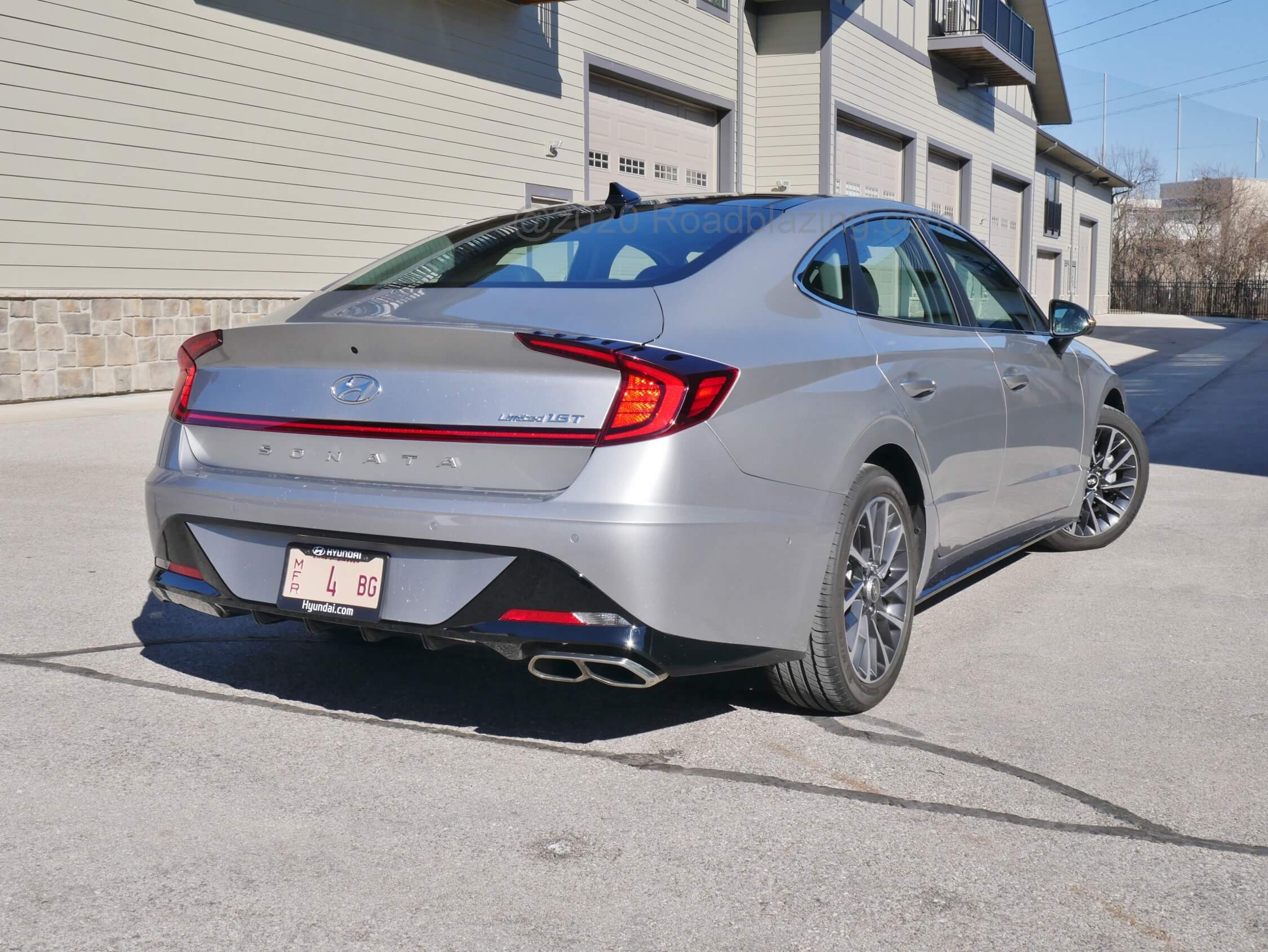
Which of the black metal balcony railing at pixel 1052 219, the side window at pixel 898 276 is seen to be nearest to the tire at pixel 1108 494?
the side window at pixel 898 276

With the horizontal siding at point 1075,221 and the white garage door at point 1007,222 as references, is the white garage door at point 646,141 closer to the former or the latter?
the white garage door at point 1007,222

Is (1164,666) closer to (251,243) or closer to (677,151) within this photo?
(251,243)

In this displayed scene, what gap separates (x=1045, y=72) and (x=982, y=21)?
8.61 meters

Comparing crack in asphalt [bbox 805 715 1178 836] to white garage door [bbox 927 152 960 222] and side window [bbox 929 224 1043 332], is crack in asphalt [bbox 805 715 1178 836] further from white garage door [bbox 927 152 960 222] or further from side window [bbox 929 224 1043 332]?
white garage door [bbox 927 152 960 222]

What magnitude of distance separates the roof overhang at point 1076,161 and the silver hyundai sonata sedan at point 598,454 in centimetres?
3621

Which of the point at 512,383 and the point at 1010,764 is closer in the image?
the point at 512,383

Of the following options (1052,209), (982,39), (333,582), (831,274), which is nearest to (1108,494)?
(831,274)

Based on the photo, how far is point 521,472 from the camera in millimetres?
3119

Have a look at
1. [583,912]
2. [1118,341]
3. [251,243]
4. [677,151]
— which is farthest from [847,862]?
[1118,341]

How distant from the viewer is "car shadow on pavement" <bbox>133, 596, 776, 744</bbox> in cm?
374

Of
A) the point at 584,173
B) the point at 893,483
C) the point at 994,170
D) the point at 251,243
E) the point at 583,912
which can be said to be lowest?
the point at 583,912

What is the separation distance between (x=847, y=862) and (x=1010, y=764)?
81cm

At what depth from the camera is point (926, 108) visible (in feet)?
90.8

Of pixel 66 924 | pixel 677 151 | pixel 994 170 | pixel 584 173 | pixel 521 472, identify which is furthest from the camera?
pixel 994 170
